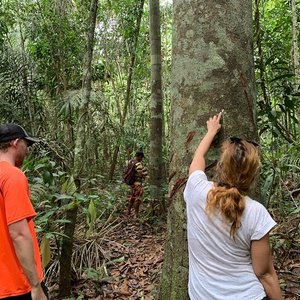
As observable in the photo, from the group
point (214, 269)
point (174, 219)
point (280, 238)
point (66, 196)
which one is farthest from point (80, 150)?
point (214, 269)

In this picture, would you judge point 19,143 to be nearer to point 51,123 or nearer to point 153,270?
point 153,270

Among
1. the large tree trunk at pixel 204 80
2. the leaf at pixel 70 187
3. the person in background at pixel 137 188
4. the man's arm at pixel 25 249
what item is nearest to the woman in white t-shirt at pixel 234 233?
the large tree trunk at pixel 204 80

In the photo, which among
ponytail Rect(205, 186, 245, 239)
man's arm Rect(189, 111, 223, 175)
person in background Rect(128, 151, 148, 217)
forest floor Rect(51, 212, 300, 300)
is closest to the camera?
ponytail Rect(205, 186, 245, 239)

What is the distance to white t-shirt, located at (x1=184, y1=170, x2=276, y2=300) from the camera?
1.79 metres

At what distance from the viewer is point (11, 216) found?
2350mm

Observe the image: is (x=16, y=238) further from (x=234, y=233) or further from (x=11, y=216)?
(x=234, y=233)

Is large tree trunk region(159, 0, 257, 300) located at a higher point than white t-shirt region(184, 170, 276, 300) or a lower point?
higher

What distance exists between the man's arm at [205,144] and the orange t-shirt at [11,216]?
99 cm

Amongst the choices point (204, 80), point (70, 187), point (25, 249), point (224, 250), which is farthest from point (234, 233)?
point (70, 187)

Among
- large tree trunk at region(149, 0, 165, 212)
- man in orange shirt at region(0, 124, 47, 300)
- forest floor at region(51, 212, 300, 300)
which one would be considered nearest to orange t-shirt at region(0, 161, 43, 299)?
man in orange shirt at region(0, 124, 47, 300)

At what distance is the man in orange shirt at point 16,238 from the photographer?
7.75 feet

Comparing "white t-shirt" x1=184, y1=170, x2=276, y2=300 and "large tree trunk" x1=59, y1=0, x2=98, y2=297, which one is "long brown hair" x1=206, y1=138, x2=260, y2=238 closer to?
"white t-shirt" x1=184, y1=170, x2=276, y2=300

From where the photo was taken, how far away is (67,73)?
35.6 ft

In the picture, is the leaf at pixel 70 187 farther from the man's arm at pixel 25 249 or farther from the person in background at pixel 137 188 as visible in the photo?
the person in background at pixel 137 188
